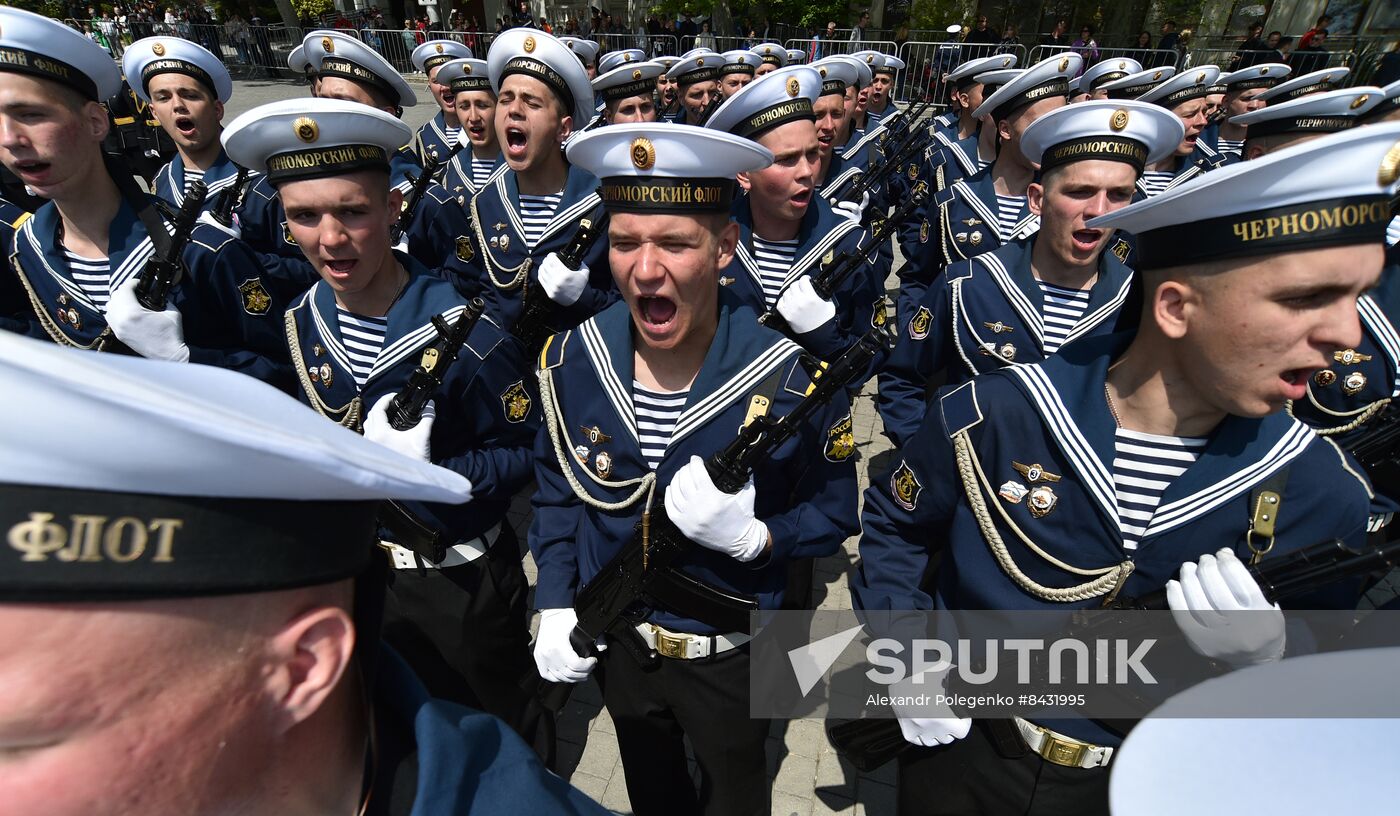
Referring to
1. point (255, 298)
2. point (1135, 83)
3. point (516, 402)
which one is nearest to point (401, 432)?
point (516, 402)

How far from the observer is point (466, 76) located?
667 cm

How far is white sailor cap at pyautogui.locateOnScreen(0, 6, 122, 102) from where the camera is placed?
310 cm

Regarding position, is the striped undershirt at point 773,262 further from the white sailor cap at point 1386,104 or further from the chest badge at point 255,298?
the white sailor cap at point 1386,104

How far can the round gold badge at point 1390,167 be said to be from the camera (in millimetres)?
1466

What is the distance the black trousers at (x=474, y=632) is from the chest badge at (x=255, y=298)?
1918mm

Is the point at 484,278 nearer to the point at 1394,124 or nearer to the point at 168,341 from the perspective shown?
the point at 168,341

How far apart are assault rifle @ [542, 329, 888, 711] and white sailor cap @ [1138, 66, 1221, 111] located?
7.17 meters

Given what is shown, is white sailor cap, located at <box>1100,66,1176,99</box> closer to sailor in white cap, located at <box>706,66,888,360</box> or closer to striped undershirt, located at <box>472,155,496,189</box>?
sailor in white cap, located at <box>706,66,888,360</box>

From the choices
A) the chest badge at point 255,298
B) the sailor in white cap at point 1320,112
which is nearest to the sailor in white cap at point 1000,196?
the sailor in white cap at point 1320,112

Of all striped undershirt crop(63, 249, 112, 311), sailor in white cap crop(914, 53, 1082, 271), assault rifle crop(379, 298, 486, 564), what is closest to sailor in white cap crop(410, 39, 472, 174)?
striped undershirt crop(63, 249, 112, 311)

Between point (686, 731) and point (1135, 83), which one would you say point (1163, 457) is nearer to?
point (686, 731)

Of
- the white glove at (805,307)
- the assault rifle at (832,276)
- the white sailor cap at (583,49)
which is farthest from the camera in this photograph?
the white sailor cap at (583,49)

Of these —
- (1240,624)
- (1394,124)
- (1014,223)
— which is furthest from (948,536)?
(1014,223)

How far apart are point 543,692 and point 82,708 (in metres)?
2.42
